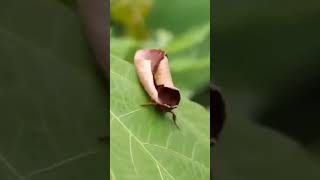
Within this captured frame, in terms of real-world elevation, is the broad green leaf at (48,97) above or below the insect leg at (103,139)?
above

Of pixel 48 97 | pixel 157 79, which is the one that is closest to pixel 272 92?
pixel 157 79

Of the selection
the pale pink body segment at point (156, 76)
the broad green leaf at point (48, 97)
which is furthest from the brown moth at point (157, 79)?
the broad green leaf at point (48, 97)

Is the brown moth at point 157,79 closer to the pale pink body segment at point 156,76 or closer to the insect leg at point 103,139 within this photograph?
A: the pale pink body segment at point 156,76

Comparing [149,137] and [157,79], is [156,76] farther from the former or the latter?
[149,137]

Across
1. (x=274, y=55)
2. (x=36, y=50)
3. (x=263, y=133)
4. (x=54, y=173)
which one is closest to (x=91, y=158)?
(x=54, y=173)

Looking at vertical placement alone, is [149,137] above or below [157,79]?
below

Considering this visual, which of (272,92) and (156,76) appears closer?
(156,76)

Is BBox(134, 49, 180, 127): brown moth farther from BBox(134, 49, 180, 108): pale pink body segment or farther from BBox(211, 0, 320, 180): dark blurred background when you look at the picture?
BBox(211, 0, 320, 180): dark blurred background
